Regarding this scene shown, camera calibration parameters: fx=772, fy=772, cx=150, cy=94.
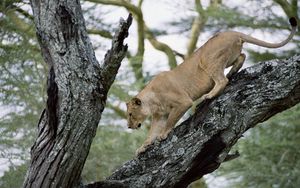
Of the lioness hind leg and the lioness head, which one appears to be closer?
the lioness hind leg

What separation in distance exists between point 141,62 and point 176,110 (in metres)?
6.73

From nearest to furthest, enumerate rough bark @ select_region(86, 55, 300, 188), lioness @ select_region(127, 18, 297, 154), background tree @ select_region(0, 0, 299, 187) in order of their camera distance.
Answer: rough bark @ select_region(86, 55, 300, 188) → lioness @ select_region(127, 18, 297, 154) → background tree @ select_region(0, 0, 299, 187)

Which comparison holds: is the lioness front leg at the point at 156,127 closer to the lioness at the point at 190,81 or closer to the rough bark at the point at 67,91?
the lioness at the point at 190,81

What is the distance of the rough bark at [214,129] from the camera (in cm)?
409

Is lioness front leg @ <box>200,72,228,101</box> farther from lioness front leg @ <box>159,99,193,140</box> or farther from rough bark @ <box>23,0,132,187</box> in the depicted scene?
rough bark @ <box>23,0,132,187</box>

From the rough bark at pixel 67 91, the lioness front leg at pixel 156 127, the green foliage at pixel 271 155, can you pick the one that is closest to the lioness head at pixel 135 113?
the lioness front leg at pixel 156 127

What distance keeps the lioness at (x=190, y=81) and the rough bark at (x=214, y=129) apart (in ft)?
0.57

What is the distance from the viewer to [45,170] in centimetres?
388

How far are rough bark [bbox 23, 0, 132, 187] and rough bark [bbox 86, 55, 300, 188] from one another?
27cm

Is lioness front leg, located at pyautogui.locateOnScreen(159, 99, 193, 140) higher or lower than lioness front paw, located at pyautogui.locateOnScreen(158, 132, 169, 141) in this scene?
higher

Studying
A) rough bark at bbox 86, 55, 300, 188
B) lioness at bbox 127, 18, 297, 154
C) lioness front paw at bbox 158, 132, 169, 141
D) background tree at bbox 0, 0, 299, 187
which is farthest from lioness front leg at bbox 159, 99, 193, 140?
background tree at bbox 0, 0, 299, 187

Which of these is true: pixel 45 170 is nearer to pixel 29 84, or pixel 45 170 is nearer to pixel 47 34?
pixel 47 34

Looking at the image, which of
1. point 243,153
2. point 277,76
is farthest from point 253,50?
point 277,76

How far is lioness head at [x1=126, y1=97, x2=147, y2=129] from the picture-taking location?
16.6 ft
